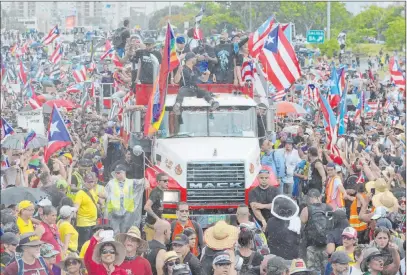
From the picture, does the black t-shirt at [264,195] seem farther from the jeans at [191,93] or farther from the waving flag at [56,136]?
Answer: the waving flag at [56,136]

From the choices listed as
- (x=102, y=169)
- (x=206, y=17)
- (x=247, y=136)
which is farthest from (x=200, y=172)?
(x=206, y=17)

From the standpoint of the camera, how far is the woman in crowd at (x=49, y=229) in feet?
41.0

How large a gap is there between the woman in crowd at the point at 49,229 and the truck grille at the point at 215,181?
4031 mm

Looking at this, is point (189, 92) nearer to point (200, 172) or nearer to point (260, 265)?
point (200, 172)

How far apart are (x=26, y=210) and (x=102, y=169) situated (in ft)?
27.2

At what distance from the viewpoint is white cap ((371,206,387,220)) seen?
1397 centimetres

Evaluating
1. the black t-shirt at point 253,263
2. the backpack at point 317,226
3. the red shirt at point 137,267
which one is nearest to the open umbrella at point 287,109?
the backpack at point 317,226

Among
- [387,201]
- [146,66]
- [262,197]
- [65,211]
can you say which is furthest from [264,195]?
[146,66]

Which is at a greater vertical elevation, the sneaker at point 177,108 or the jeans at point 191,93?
the jeans at point 191,93

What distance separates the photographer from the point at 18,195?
558 inches

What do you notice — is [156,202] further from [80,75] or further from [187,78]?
[80,75]

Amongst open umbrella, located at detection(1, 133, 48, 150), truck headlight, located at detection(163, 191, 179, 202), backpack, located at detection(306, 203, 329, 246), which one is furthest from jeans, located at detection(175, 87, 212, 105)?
backpack, located at detection(306, 203, 329, 246)

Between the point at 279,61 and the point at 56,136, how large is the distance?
21.9 feet

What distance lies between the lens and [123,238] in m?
11.6
